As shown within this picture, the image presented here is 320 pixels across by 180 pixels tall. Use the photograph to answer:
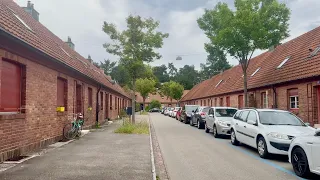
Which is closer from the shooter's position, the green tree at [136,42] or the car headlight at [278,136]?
the car headlight at [278,136]

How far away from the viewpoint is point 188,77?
10050cm

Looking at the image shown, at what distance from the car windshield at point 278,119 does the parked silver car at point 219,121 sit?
4.30m

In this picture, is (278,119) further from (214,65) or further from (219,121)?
(214,65)

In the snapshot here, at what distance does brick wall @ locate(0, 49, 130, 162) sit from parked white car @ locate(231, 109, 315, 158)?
23.4 ft

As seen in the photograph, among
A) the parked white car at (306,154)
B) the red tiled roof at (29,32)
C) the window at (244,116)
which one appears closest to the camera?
the parked white car at (306,154)

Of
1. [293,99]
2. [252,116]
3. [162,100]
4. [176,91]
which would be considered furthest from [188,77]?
[252,116]

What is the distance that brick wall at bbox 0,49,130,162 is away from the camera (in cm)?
830

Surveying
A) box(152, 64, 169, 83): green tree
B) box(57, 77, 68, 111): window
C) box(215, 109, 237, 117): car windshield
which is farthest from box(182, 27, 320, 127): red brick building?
box(152, 64, 169, 83): green tree

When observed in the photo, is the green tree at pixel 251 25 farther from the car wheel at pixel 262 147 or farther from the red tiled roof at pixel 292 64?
the car wheel at pixel 262 147

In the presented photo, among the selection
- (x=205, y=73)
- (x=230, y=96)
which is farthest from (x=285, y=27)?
(x=205, y=73)

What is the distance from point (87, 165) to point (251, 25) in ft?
43.8

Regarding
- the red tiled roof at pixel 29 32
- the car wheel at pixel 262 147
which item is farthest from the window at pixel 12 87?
the car wheel at pixel 262 147

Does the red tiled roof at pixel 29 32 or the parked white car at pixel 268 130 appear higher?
the red tiled roof at pixel 29 32

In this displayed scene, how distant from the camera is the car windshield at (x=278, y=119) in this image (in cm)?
1048
